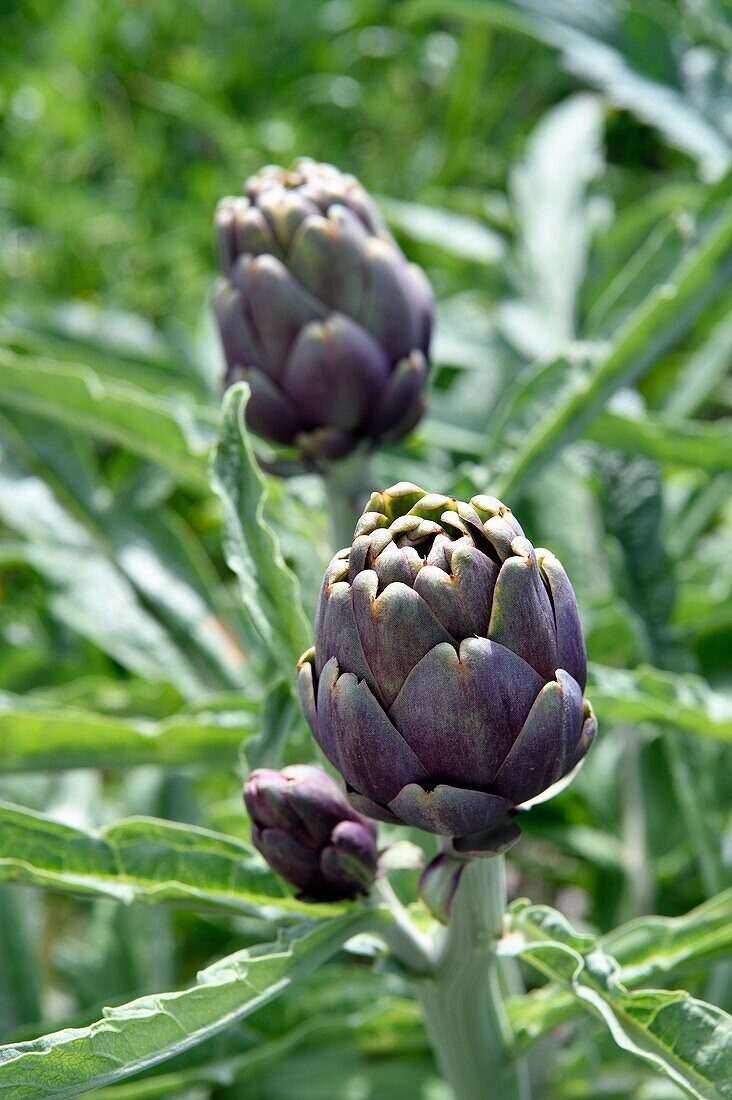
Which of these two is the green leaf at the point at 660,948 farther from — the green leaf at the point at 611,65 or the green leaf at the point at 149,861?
the green leaf at the point at 611,65

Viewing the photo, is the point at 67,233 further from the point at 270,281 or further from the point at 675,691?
the point at 675,691

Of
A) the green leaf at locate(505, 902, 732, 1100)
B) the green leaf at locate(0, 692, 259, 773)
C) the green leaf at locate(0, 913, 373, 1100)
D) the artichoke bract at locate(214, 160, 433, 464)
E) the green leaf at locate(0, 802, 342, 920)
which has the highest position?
the artichoke bract at locate(214, 160, 433, 464)

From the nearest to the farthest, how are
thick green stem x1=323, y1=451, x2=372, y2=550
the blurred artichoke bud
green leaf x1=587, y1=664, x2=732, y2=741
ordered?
the blurred artichoke bud → green leaf x1=587, y1=664, x2=732, y2=741 → thick green stem x1=323, y1=451, x2=372, y2=550

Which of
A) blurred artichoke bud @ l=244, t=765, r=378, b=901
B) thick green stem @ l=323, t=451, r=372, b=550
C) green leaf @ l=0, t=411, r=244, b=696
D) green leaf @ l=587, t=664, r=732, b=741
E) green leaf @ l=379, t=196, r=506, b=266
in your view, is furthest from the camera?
green leaf @ l=379, t=196, r=506, b=266

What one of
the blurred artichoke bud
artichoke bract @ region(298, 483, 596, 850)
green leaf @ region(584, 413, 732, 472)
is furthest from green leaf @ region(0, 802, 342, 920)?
green leaf @ region(584, 413, 732, 472)

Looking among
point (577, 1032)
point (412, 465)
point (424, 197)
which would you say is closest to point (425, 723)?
point (577, 1032)

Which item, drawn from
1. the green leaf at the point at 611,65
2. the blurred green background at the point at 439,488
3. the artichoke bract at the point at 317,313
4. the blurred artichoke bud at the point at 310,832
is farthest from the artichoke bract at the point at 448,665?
the green leaf at the point at 611,65

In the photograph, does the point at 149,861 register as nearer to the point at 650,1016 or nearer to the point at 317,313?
the point at 650,1016

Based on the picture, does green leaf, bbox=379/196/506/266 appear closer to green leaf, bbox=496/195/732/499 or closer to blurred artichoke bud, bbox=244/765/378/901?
green leaf, bbox=496/195/732/499
